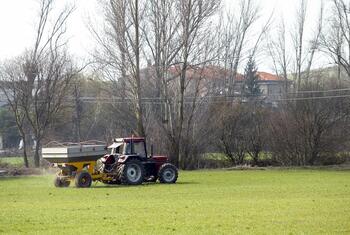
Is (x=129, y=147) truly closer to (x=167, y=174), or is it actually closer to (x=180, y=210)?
(x=167, y=174)

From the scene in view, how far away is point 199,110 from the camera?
53719 millimetres

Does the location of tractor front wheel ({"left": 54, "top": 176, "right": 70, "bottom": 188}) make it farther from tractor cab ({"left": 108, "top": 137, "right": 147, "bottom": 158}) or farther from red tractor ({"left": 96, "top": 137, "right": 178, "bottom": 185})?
tractor cab ({"left": 108, "top": 137, "right": 147, "bottom": 158})

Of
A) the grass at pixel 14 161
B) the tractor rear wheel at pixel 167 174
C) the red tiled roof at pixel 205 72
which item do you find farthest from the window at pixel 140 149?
the grass at pixel 14 161

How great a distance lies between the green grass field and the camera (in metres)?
14.0

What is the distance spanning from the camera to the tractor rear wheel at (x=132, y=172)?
29875 millimetres

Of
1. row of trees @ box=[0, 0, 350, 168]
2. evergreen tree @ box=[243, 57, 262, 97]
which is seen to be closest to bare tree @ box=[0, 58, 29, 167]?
row of trees @ box=[0, 0, 350, 168]

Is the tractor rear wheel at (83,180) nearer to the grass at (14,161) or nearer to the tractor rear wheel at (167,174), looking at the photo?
the tractor rear wheel at (167,174)

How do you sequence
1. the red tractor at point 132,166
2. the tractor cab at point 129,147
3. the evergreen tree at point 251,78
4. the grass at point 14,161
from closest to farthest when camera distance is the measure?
the red tractor at point 132,166
the tractor cab at point 129,147
the grass at point 14,161
the evergreen tree at point 251,78

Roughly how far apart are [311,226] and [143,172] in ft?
56.0

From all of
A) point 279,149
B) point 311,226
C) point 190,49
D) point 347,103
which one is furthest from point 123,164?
point 347,103

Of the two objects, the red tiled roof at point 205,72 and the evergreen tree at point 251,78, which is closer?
the red tiled roof at point 205,72

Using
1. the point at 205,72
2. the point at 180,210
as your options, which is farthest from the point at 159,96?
the point at 180,210

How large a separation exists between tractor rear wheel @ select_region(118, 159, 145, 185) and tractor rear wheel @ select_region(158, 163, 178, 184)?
929 millimetres

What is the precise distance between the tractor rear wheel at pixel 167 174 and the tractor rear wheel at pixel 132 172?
3.05 ft
